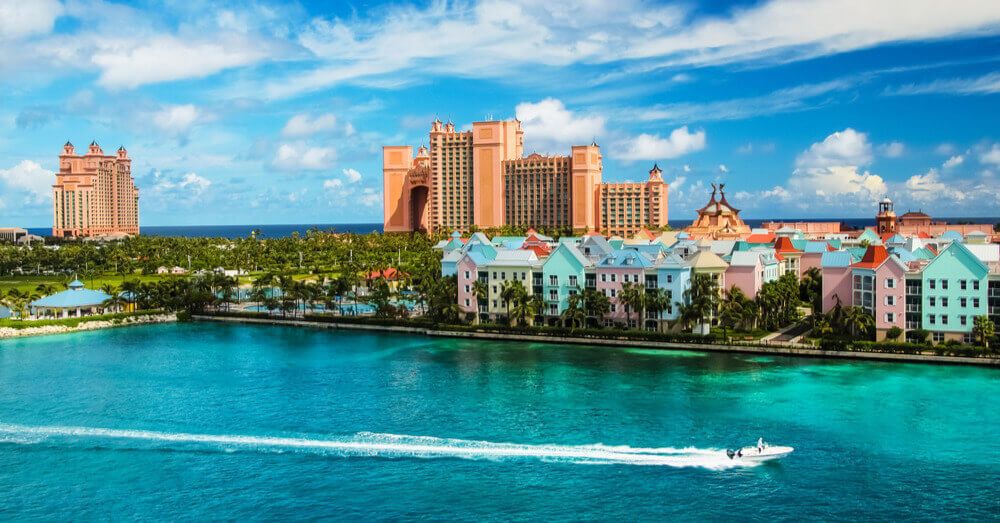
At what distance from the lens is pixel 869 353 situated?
5878 cm

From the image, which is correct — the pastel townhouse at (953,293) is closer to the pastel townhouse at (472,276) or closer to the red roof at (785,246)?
the red roof at (785,246)

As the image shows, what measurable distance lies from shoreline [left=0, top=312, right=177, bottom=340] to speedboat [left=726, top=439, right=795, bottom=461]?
6731cm

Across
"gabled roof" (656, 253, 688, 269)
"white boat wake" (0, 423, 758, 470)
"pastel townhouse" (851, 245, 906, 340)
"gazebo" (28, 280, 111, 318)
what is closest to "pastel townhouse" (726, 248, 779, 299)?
"gabled roof" (656, 253, 688, 269)

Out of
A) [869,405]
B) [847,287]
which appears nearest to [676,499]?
[869,405]

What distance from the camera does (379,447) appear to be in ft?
130

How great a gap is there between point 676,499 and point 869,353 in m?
32.3

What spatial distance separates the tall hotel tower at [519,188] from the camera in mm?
168125

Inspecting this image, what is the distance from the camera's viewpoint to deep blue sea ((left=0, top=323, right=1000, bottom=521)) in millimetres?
33250

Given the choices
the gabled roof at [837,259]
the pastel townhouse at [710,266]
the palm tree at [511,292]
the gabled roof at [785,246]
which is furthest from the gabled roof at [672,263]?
the gabled roof at [785,246]

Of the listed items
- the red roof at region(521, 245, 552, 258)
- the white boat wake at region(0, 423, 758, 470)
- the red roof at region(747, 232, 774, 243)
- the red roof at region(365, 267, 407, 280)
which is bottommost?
the white boat wake at region(0, 423, 758, 470)

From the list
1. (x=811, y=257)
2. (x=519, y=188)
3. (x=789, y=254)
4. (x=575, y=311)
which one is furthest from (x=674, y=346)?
(x=519, y=188)

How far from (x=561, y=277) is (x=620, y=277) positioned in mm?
5517

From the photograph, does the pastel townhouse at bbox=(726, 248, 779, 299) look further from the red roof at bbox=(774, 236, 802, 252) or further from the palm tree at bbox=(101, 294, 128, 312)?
the palm tree at bbox=(101, 294, 128, 312)

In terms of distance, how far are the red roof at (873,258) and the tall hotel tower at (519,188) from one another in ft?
331
